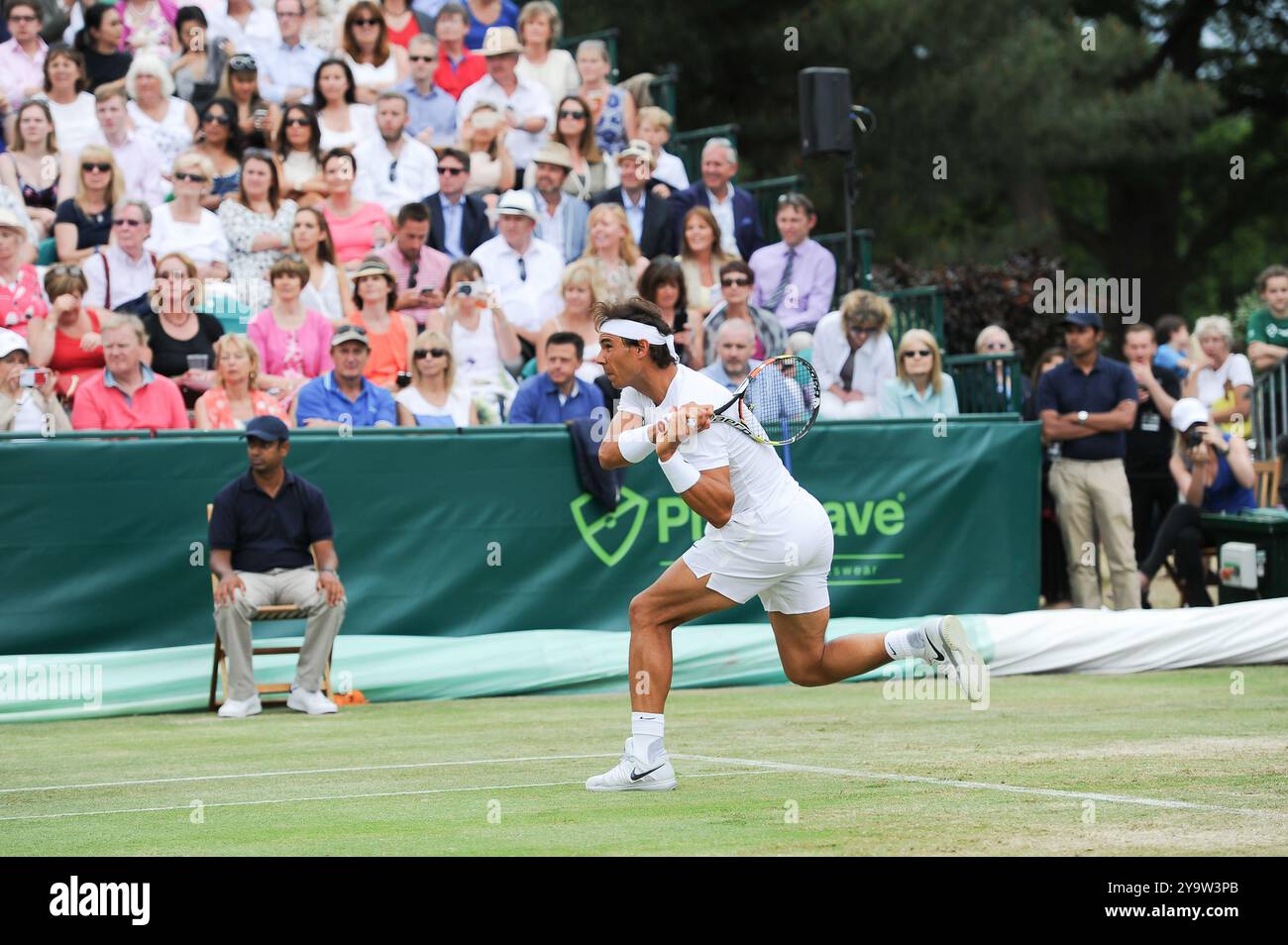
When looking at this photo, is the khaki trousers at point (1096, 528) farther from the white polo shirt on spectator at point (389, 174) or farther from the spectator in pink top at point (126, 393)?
the spectator in pink top at point (126, 393)

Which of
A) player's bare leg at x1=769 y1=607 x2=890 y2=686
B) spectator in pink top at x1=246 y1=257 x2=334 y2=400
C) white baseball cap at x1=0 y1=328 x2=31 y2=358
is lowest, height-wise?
player's bare leg at x1=769 y1=607 x2=890 y2=686

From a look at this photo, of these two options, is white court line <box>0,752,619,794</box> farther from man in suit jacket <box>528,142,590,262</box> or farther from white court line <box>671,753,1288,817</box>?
man in suit jacket <box>528,142,590,262</box>

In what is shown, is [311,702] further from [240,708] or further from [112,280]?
[112,280]

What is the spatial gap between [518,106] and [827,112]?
3074mm

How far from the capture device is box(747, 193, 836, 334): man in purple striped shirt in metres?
16.1

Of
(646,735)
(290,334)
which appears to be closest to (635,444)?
(646,735)

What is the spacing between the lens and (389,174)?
16609 mm

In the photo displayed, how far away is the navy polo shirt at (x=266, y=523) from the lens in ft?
38.3

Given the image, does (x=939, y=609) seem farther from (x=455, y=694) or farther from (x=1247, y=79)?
(x=1247, y=79)

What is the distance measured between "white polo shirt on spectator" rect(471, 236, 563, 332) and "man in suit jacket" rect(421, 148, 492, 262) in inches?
21.0

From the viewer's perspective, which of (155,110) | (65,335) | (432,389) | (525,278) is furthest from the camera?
(155,110)

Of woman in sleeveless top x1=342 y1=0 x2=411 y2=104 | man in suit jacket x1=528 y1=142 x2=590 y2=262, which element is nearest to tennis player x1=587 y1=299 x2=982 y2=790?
man in suit jacket x1=528 y1=142 x2=590 y2=262

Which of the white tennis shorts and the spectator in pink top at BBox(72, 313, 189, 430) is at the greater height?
the spectator in pink top at BBox(72, 313, 189, 430)

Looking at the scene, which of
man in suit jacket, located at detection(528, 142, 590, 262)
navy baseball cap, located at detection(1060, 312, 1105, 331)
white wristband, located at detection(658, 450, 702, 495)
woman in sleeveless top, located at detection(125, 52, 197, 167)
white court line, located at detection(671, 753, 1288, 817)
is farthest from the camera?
man in suit jacket, located at detection(528, 142, 590, 262)
